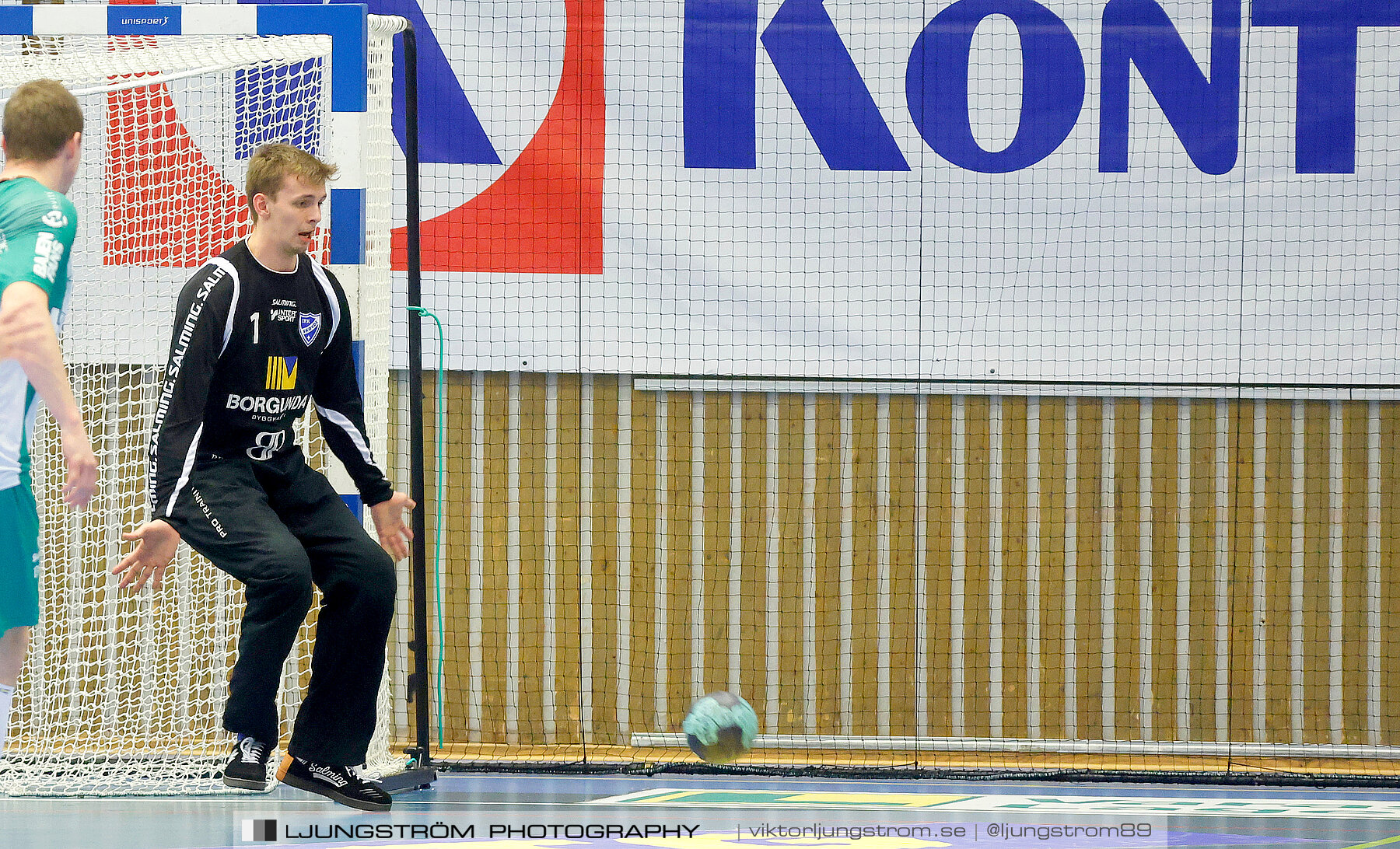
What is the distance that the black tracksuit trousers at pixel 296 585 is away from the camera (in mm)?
3660

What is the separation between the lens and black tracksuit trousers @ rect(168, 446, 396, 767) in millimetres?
3660

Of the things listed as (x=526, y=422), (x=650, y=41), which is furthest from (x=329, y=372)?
(x=650, y=41)

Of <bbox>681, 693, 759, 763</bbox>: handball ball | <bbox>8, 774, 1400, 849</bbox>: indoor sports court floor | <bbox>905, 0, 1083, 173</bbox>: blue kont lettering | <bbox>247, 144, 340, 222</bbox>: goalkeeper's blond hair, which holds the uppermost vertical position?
<bbox>905, 0, 1083, 173</bbox>: blue kont lettering

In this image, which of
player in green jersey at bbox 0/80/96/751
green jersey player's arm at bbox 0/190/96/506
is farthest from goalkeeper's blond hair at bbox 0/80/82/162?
green jersey player's arm at bbox 0/190/96/506

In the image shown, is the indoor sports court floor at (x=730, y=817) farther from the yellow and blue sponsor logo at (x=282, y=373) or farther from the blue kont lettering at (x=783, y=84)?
the blue kont lettering at (x=783, y=84)

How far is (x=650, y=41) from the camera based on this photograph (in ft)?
21.1

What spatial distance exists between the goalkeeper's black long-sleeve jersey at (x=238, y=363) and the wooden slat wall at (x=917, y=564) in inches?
104

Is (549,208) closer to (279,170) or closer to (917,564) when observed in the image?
(917,564)

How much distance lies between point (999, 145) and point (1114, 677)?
2.70 m

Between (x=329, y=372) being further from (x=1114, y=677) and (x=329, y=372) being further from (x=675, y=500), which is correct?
(x=1114, y=677)

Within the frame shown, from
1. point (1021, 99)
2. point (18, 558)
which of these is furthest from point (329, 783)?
point (1021, 99)

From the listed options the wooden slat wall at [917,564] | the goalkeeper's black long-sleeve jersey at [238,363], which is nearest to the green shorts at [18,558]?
the goalkeeper's black long-sleeve jersey at [238,363]

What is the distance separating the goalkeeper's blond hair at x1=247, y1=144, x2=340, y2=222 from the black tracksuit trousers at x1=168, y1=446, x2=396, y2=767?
2.57ft

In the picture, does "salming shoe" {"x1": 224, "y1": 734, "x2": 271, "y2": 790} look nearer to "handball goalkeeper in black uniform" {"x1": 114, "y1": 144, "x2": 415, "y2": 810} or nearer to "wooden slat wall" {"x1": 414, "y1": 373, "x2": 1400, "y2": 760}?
"handball goalkeeper in black uniform" {"x1": 114, "y1": 144, "x2": 415, "y2": 810}
